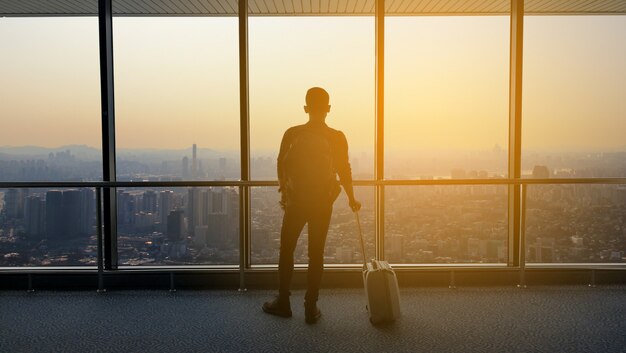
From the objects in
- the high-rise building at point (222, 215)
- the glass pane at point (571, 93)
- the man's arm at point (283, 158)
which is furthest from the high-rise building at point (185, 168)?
the glass pane at point (571, 93)

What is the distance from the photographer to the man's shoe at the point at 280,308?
3949 mm

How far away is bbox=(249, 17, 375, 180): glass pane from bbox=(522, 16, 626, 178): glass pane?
1373mm

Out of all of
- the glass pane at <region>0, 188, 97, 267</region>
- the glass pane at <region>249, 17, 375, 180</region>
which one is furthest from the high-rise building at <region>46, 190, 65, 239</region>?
the glass pane at <region>249, 17, 375, 180</region>

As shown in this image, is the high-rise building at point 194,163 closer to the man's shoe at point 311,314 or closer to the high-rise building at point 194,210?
the high-rise building at point 194,210

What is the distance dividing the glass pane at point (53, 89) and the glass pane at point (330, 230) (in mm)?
1412

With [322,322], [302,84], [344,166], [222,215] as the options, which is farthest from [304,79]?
[322,322]

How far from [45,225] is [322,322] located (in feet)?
7.41

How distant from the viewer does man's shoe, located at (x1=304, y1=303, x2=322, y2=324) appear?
3.81 m

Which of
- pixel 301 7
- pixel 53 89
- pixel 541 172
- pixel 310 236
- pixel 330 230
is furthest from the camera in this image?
pixel 301 7

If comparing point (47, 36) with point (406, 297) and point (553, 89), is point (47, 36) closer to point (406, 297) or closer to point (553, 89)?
point (406, 297)

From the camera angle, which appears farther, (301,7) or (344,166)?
(301,7)

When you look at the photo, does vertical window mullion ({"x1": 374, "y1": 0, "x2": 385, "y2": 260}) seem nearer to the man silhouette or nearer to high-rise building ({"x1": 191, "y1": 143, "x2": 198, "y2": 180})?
the man silhouette

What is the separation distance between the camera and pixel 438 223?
14.9 ft

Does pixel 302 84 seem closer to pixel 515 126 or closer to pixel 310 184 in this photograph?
pixel 310 184
